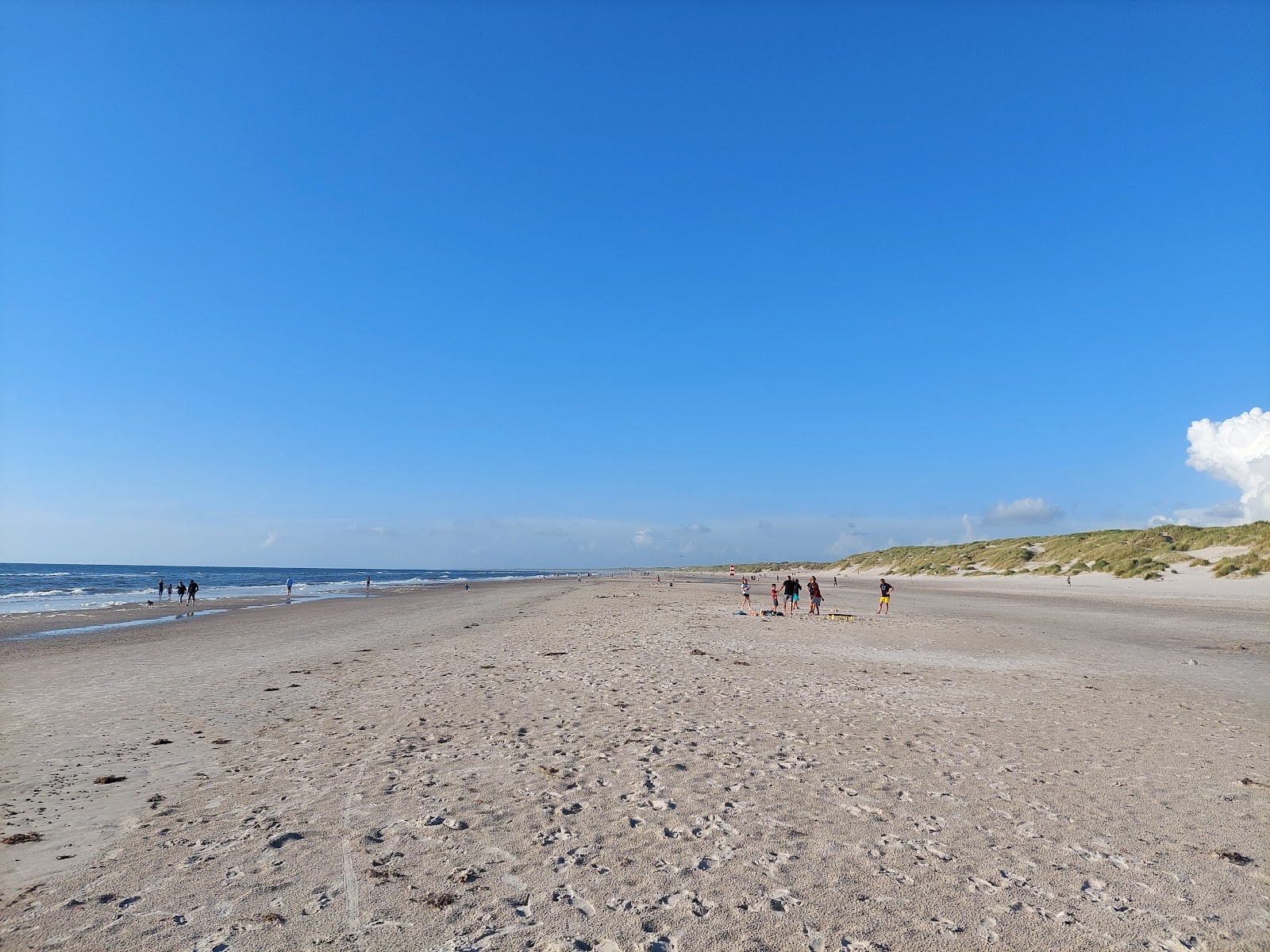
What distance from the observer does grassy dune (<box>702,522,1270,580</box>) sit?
140 feet

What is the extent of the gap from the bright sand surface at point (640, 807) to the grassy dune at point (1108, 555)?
35.7m

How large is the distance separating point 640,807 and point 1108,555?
60.3 meters

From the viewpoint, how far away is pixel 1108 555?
53.5 m

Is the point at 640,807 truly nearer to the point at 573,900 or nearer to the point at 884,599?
the point at 573,900

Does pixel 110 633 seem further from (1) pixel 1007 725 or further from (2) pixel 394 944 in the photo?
(1) pixel 1007 725

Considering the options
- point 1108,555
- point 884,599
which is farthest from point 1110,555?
point 884,599

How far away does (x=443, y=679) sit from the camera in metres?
14.3

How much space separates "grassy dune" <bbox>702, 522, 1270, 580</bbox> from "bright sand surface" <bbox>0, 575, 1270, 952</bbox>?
3566cm

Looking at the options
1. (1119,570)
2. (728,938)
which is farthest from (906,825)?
(1119,570)

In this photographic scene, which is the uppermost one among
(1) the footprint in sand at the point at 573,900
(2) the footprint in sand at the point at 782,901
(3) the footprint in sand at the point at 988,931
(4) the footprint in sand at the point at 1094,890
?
(1) the footprint in sand at the point at 573,900

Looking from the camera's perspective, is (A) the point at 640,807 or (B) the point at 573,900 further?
(A) the point at 640,807

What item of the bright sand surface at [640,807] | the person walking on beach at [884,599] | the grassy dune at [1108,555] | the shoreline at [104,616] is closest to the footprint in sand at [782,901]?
the bright sand surface at [640,807]

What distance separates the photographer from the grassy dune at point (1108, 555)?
4281 centimetres

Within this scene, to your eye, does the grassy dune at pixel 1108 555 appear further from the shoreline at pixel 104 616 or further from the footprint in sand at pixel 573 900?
the shoreline at pixel 104 616
